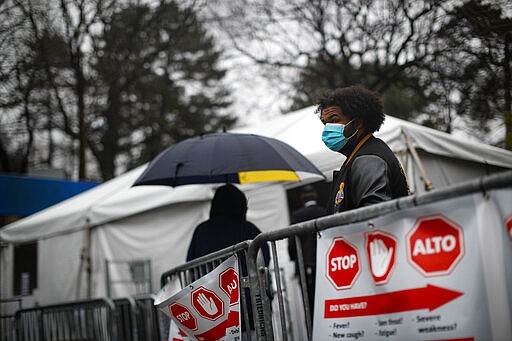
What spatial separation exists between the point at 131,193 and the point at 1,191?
6.29 meters

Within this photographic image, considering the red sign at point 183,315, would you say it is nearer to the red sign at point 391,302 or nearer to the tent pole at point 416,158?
the red sign at point 391,302

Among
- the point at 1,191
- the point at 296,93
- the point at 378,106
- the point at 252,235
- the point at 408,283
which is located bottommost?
the point at 408,283

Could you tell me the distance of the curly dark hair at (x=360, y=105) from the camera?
12.9 feet

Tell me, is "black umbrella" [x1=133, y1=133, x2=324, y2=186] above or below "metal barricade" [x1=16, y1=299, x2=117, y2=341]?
above

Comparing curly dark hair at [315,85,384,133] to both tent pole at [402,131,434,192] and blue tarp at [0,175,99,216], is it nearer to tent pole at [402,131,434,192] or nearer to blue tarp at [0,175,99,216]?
tent pole at [402,131,434,192]

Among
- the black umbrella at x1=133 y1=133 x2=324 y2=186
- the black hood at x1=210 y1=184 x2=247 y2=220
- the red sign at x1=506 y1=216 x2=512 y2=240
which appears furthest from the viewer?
the black umbrella at x1=133 y1=133 x2=324 y2=186

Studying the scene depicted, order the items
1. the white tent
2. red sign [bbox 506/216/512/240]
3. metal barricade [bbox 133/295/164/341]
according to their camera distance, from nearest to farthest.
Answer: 1. red sign [bbox 506/216/512/240]
2. metal barricade [bbox 133/295/164/341]
3. the white tent

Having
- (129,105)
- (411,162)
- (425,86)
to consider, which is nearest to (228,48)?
(425,86)

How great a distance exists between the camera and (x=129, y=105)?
25.6 metres

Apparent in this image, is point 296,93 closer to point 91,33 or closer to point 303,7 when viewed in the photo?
point 303,7

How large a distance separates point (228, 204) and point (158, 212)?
17.8ft

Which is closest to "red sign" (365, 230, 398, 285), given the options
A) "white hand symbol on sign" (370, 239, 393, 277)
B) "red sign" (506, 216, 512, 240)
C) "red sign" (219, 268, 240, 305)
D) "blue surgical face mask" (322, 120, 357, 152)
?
"white hand symbol on sign" (370, 239, 393, 277)

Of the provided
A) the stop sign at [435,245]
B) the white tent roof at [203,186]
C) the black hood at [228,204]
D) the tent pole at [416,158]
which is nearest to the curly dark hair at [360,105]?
the stop sign at [435,245]

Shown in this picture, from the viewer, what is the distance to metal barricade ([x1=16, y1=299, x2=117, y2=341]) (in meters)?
7.67
